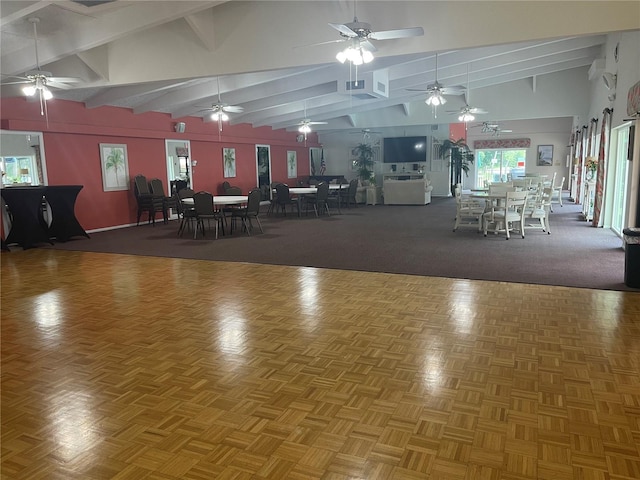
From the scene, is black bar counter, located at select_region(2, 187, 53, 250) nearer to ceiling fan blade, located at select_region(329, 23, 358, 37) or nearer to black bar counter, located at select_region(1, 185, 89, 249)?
black bar counter, located at select_region(1, 185, 89, 249)

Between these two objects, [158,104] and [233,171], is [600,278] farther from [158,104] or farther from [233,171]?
[233,171]

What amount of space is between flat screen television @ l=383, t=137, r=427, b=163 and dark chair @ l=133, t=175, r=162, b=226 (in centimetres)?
1033

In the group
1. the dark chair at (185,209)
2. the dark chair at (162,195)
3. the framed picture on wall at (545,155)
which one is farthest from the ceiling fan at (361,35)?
the framed picture on wall at (545,155)

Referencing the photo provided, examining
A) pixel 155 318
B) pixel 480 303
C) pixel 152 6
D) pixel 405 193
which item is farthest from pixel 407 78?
pixel 155 318

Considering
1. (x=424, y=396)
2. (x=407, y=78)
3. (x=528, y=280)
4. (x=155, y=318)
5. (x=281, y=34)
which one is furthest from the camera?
(x=407, y=78)

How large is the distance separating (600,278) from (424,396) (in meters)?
3.58

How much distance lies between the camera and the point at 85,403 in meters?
2.72

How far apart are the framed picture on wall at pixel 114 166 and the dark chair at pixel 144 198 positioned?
0.27 metres

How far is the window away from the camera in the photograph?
Answer: 1958cm

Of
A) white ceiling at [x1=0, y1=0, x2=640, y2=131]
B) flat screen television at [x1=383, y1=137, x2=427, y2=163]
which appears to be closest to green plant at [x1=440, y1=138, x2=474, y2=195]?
flat screen television at [x1=383, y1=137, x2=427, y2=163]

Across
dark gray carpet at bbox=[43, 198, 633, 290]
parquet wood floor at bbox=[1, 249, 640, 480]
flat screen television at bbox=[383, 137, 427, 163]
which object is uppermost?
flat screen television at bbox=[383, 137, 427, 163]

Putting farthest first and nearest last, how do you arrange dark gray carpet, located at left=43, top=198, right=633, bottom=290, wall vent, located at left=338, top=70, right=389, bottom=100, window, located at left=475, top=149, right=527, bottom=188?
window, located at left=475, top=149, right=527, bottom=188, wall vent, located at left=338, top=70, right=389, bottom=100, dark gray carpet, located at left=43, top=198, right=633, bottom=290

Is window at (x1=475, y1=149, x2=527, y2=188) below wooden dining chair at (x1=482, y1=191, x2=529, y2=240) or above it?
above

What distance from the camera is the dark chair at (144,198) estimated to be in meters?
10.6
